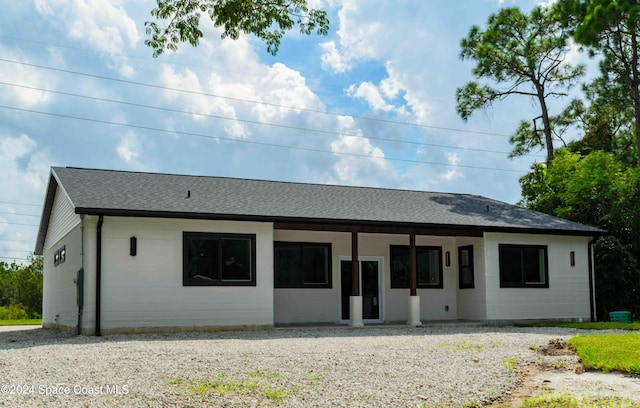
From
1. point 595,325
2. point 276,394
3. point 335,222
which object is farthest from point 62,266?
point 595,325

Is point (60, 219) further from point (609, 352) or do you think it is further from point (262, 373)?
point (609, 352)

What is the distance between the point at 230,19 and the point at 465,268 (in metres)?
12.0

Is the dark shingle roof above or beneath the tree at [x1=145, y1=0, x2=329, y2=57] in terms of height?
beneath

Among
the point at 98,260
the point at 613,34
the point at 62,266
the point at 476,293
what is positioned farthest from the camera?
the point at 613,34

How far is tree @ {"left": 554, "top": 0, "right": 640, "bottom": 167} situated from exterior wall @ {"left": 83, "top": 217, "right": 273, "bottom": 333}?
15474mm

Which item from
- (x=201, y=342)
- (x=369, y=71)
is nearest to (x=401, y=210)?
(x=369, y=71)

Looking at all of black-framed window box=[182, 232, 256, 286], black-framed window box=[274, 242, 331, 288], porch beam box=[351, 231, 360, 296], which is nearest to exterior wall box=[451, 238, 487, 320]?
porch beam box=[351, 231, 360, 296]

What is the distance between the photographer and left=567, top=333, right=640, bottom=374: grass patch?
8.89 metres

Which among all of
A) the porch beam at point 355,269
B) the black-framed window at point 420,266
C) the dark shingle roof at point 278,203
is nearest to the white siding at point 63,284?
the dark shingle roof at point 278,203

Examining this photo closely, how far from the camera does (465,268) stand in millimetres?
19719

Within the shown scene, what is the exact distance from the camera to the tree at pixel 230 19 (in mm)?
9922

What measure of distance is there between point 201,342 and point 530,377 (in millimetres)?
6088

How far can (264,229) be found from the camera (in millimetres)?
16344

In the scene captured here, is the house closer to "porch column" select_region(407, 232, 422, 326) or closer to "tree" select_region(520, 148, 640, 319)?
"porch column" select_region(407, 232, 422, 326)
